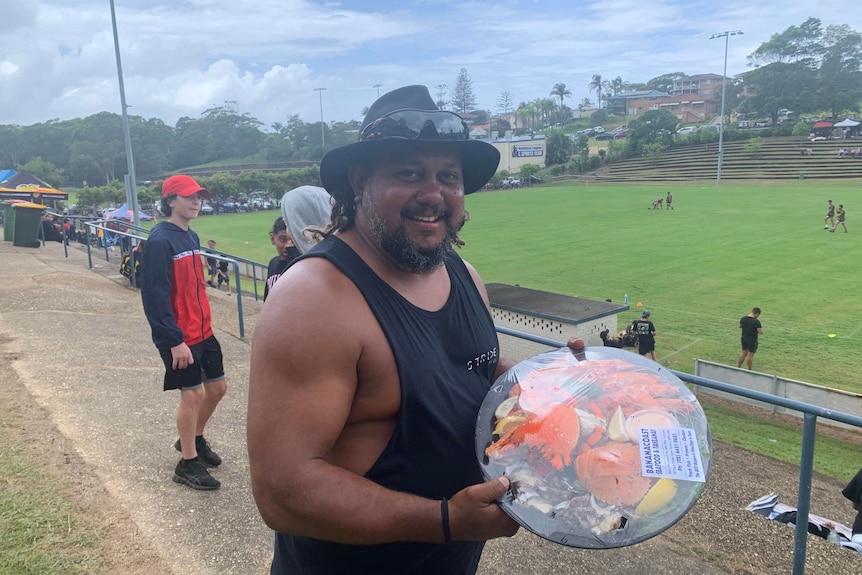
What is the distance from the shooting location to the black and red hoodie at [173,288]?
3.76m

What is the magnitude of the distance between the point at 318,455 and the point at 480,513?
36 centimetres

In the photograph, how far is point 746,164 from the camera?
6575 cm

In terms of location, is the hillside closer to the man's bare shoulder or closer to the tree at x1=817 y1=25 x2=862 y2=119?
the tree at x1=817 y1=25 x2=862 y2=119

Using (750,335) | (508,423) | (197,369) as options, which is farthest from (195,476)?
(750,335)

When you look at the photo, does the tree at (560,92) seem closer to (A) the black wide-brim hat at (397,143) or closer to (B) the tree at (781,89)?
(B) the tree at (781,89)

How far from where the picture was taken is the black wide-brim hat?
1.62 meters

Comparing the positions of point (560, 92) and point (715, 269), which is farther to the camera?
point (560, 92)

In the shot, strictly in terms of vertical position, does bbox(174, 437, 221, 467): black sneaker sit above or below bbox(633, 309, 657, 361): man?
above

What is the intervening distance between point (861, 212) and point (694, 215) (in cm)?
815

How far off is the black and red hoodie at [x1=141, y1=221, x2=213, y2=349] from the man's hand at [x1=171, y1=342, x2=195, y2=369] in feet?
0.11

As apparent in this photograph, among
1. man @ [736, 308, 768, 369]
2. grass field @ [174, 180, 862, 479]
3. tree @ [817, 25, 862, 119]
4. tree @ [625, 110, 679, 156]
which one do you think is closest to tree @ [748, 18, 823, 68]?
tree @ [817, 25, 862, 119]

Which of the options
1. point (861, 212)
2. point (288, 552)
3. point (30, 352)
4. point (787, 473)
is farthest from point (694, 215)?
point (288, 552)

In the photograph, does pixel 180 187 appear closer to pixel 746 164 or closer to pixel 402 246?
pixel 402 246

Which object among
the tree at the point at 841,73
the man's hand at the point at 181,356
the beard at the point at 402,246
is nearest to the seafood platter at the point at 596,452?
the beard at the point at 402,246
